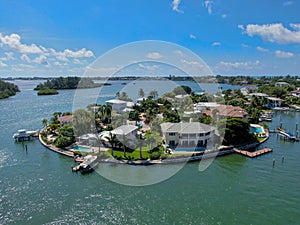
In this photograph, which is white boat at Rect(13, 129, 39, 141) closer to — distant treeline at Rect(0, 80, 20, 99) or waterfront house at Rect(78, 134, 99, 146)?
waterfront house at Rect(78, 134, 99, 146)

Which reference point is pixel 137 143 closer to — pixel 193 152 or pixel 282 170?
pixel 193 152

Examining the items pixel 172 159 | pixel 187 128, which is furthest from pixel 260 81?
pixel 172 159

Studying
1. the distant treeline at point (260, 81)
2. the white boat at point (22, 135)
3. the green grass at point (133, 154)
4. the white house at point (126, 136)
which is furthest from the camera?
the distant treeline at point (260, 81)

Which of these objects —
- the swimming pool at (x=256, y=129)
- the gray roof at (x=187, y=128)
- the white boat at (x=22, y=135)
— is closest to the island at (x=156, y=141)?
the gray roof at (x=187, y=128)

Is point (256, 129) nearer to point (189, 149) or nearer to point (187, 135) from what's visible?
point (187, 135)

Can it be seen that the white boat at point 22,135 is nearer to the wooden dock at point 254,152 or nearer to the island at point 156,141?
the island at point 156,141

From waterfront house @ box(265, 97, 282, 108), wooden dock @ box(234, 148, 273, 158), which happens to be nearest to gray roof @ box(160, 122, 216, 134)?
wooden dock @ box(234, 148, 273, 158)

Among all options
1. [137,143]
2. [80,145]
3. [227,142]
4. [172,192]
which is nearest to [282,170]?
[227,142]
